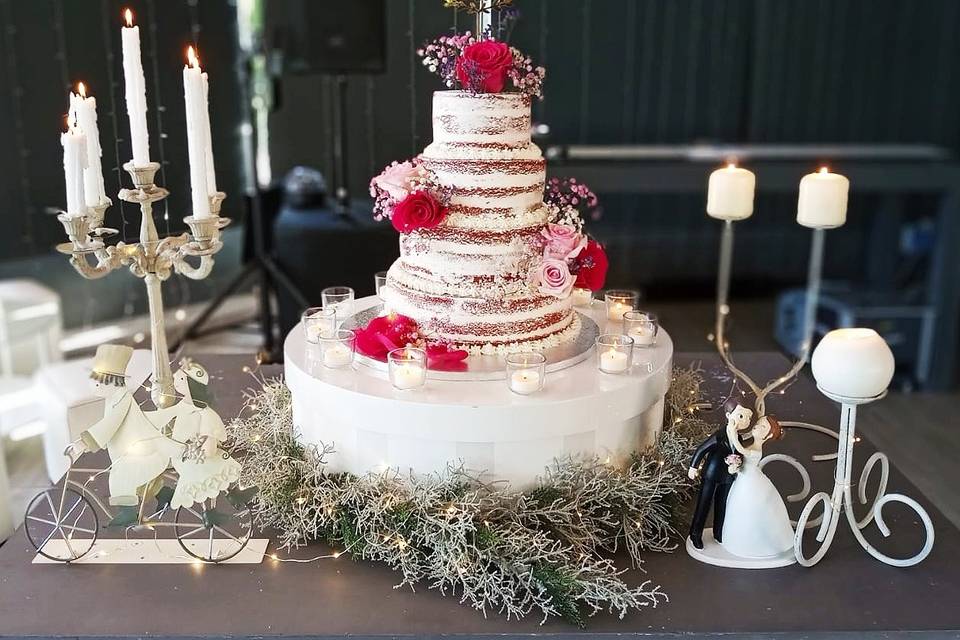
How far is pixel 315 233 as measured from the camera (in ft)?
12.7

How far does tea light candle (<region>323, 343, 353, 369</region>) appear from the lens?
179cm

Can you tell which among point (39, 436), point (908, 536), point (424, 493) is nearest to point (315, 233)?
point (39, 436)

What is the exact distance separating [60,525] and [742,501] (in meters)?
1.23

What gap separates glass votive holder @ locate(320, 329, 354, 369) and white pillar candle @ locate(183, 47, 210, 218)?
1.37ft

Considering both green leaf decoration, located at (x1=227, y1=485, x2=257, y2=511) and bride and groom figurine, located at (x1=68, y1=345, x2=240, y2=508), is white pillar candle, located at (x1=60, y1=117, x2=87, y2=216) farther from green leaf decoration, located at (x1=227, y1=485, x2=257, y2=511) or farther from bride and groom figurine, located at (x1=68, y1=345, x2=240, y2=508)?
green leaf decoration, located at (x1=227, y1=485, x2=257, y2=511)

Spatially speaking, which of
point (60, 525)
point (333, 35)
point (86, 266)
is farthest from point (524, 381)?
point (333, 35)

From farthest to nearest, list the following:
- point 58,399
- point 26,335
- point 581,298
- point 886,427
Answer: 1. point 886,427
2. point 26,335
3. point 58,399
4. point 581,298

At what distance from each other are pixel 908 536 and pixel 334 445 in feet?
3.55

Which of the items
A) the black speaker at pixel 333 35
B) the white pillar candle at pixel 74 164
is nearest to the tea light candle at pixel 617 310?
the white pillar candle at pixel 74 164

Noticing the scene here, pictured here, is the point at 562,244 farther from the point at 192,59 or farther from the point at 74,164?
the point at 74,164

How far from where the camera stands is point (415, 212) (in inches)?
65.8

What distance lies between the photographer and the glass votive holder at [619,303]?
6.93ft

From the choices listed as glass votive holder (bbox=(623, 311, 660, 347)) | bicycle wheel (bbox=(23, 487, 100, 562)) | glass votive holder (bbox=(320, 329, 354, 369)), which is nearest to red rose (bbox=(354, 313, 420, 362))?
glass votive holder (bbox=(320, 329, 354, 369))

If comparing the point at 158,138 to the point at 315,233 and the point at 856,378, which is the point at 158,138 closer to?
the point at 315,233
